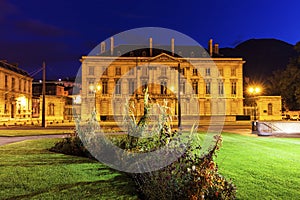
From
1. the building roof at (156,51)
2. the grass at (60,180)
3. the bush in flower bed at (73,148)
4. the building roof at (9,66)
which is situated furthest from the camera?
the building roof at (156,51)

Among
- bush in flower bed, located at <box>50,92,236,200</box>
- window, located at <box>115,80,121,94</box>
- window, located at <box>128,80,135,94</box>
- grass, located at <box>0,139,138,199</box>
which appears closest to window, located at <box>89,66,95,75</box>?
window, located at <box>115,80,121,94</box>

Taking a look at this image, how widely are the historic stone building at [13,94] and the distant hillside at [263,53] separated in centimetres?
10578

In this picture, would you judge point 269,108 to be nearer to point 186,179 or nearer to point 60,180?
point 60,180

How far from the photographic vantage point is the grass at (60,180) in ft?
19.8

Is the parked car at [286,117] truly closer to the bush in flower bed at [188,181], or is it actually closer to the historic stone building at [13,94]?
the historic stone building at [13,94]

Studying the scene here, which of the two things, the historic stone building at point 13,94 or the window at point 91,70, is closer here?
the historic stone building at point 13,94

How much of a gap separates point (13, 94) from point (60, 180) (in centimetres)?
4493

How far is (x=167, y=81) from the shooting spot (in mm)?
57312

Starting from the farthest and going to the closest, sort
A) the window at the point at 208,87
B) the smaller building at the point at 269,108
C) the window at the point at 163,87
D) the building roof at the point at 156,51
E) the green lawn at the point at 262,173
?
1. the building roof at the point at 156,51
2. the window at the point at 163,87
3. the window at the point at 208,87
4. the smaller building at the point at 269,108
5. the green lawn at the point at 262,173

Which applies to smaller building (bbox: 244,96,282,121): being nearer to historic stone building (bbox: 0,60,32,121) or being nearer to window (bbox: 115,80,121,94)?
window (bbox: 115,80,121,94)

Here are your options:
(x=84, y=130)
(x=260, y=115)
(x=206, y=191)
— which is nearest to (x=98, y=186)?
(x=206, y=191)

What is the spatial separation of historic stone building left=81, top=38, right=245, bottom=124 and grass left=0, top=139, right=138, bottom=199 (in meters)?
45.0

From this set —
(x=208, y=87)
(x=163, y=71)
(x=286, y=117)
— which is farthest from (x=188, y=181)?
(x=208, y=87)

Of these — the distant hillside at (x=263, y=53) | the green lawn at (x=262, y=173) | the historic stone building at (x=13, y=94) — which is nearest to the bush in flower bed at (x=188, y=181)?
the green lawn at (x=262, y=173)
